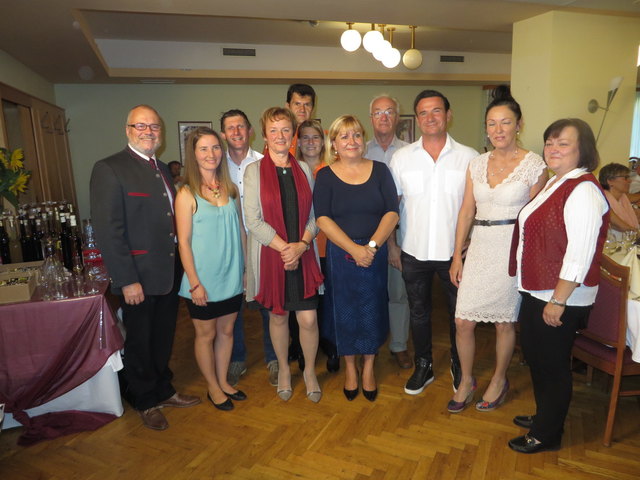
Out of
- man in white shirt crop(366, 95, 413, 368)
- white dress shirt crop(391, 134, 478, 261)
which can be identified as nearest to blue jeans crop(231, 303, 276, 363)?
man in white shirt crop(366, 95, 413, 368)

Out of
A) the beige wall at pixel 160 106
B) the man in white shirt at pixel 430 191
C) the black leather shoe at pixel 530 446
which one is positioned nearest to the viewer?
the black leather shoe at pixel 530 446

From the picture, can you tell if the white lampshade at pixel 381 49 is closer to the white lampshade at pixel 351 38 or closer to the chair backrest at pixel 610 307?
the white lampshade at pixel 351 38

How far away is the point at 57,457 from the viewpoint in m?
2.16

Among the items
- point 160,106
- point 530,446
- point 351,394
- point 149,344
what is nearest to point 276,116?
point 149,344

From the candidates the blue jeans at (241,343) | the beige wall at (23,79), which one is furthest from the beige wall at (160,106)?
the blue jeans at (241,343)

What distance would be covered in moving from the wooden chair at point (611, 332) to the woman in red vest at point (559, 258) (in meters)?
0.20

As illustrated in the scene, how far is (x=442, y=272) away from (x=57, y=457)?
2153 millimetres

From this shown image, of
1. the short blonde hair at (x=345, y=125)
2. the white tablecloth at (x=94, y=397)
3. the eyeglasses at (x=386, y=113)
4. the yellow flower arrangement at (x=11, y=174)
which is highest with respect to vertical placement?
the eyeglasses at (x=386, y=113)

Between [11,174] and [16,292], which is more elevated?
[11,174]

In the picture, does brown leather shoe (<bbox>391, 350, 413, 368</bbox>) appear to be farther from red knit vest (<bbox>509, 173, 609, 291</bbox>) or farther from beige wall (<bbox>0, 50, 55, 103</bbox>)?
beige wall (<bbox>0, 50, 55, 103</bbox>)

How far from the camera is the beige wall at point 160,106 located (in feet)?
22.6

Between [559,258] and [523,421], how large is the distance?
39.5 inches

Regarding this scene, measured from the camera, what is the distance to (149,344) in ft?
7.81

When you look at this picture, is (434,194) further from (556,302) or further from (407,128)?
(407,128)
